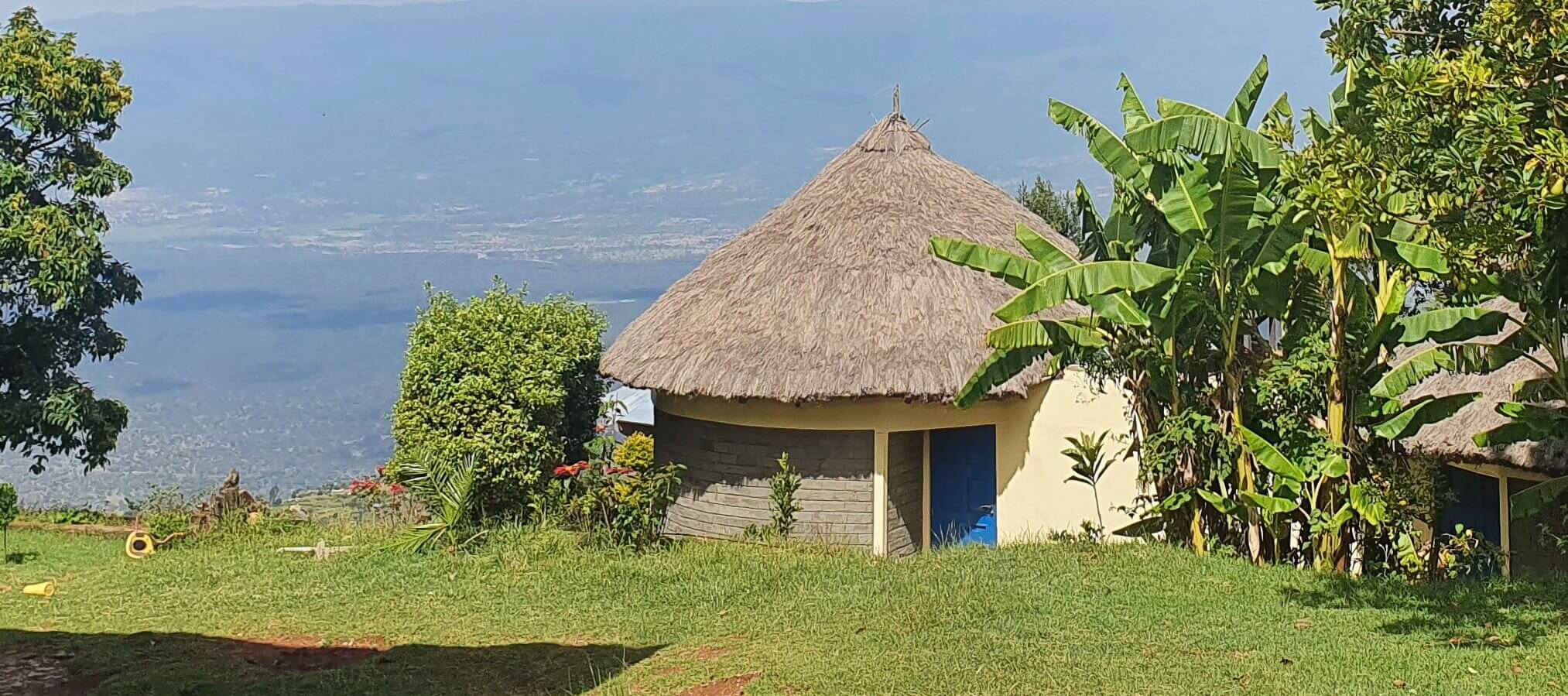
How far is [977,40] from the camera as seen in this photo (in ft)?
408

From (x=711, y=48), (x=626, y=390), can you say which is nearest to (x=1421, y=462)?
(x=626, y=390)

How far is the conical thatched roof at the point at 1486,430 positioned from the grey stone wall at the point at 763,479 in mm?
4462

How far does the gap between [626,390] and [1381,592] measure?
12.0 m

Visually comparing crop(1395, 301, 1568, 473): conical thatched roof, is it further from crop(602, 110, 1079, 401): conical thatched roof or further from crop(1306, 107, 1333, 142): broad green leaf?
crop(602, 110, 1079, 401): conical thatched roof

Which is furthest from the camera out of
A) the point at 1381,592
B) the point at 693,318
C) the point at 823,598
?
the point at 693,318

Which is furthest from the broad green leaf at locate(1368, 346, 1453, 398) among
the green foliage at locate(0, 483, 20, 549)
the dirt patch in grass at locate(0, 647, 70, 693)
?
the green foliage at locate(0, 483, 20, 549)

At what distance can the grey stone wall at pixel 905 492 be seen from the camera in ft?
42.2

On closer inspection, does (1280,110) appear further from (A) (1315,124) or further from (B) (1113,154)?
(B) (1113,154)

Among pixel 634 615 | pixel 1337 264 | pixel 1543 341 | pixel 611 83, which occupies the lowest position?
pixel 634 615

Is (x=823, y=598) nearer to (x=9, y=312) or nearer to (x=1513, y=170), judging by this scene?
(x=1513, y=170)

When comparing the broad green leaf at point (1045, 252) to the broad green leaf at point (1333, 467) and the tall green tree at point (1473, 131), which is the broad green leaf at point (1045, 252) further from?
the tall green tree at point (1473, 131)

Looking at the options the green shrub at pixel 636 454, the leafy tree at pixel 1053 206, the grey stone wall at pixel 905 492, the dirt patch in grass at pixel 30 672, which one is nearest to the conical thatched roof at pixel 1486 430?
the grey stone wall at pixel 905 492

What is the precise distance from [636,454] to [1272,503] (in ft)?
17.9

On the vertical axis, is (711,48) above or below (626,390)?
above
